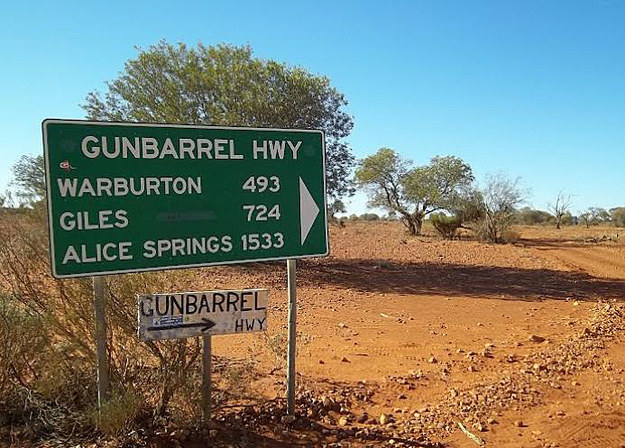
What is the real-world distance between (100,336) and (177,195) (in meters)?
1.09

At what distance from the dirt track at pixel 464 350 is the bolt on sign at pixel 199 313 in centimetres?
111

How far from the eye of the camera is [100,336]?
133 inches

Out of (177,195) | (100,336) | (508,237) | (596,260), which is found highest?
(177,195)

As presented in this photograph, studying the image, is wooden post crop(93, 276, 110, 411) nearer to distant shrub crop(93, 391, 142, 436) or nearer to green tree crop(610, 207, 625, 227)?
distant shrub crop(93, 391, 142, 436)

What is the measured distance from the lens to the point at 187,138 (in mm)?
3465

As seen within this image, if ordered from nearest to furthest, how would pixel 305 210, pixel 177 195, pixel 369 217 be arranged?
1. pixel 177 195
2. pixel 305 210
3. pixel 369 217

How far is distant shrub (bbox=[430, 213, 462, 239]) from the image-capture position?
33.2 meters

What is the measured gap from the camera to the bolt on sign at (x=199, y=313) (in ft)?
11.4

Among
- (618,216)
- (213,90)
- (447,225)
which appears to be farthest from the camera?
(618,216)

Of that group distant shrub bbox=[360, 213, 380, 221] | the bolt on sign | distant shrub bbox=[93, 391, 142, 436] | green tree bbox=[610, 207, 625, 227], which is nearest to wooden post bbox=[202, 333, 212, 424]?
the bolt on sign

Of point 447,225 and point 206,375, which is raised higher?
point 447,225

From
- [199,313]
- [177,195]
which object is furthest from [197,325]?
[177,195]

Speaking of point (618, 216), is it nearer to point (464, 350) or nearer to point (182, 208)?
point (464, 350)

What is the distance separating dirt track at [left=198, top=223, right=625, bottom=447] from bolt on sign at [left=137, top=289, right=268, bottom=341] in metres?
1.11
